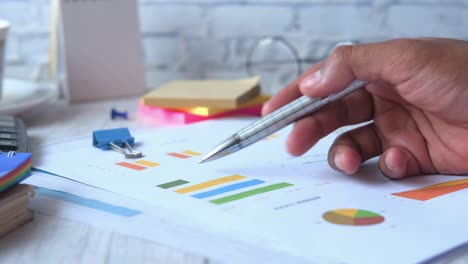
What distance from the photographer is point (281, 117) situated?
557 millimetres

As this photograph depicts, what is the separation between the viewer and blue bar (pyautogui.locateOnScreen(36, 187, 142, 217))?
18.5 inches

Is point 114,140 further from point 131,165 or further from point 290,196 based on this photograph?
point 290,196

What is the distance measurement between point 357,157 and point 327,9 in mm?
507

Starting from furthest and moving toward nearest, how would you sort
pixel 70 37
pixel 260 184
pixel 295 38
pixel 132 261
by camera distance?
1. pixel 295 38
2. pixel 70 37
3. pixel 260 184
4. pixel 132 261

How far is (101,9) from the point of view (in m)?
0.94

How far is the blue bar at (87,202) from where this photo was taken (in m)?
0.47

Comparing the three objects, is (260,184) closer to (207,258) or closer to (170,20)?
(207,258)

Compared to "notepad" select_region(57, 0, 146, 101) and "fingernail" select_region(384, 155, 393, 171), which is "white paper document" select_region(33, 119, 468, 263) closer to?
"fingernail" select_region(384, 155, 393, 171)

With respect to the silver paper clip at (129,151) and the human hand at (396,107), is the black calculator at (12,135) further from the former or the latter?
the human hand at (396,107)

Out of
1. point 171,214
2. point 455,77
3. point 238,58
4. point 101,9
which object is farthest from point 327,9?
point 171,214

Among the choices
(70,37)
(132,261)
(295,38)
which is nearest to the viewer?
(132,261)

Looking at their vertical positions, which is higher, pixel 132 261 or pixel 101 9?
pixel 101 9

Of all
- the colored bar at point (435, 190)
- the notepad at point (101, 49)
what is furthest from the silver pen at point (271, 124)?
the notepad at point (101, 49)

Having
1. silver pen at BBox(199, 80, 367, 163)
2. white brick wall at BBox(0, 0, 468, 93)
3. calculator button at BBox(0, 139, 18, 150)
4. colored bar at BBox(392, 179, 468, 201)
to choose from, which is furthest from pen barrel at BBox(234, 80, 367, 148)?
white brick wall at BBox(0, 0, 468, 93)
